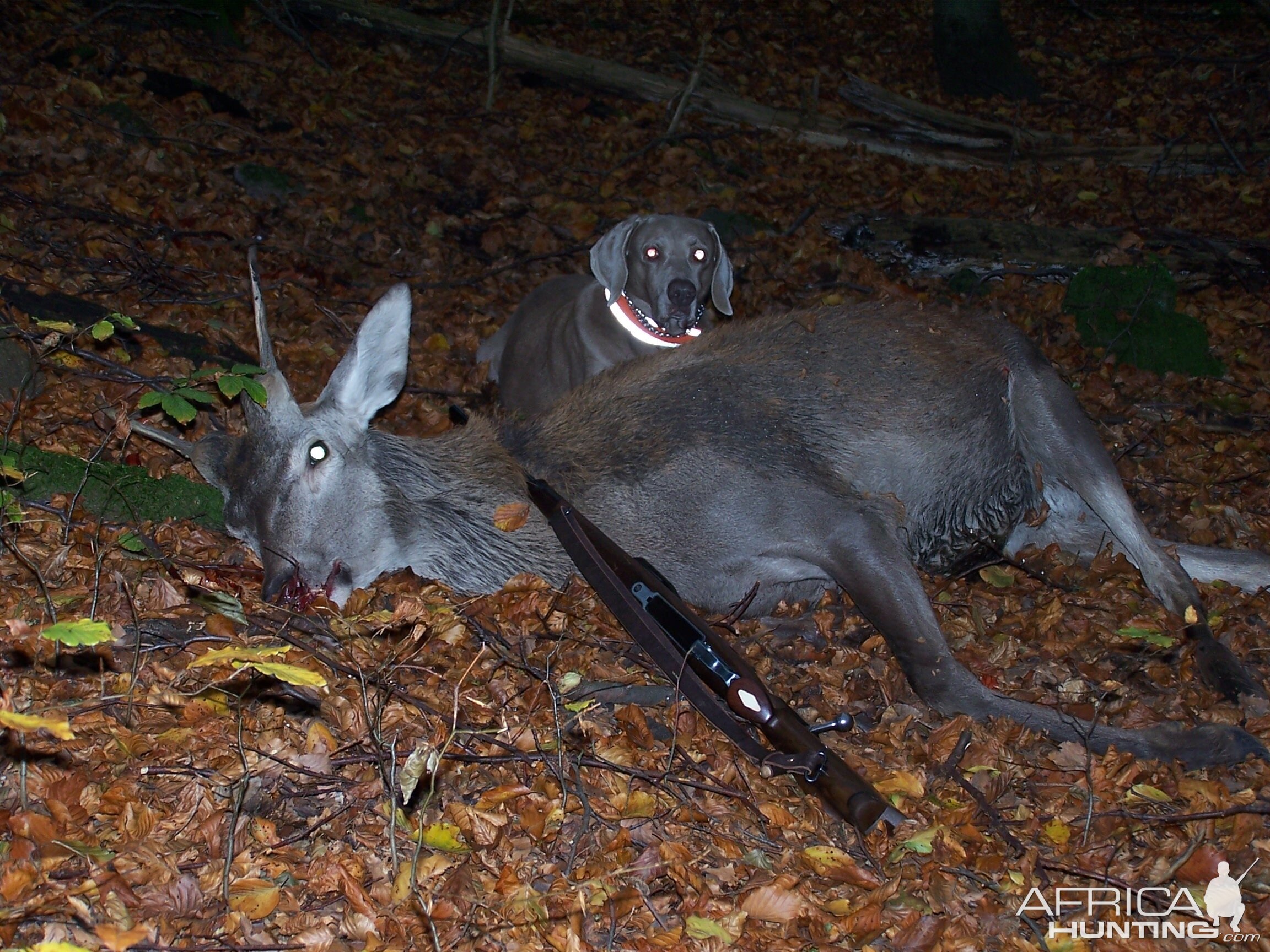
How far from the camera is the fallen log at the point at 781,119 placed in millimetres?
11922

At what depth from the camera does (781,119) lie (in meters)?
12.2

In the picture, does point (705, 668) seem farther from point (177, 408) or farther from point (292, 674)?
point (177, 408)

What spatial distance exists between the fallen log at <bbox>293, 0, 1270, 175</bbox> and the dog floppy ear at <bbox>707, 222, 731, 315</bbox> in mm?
4625

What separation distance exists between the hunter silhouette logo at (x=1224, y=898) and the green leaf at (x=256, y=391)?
402 centimetres

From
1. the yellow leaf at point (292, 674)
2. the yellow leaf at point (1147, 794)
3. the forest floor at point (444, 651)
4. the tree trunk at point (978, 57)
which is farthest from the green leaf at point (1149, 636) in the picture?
the tree trunk at point (978, 57)

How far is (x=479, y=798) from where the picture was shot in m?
3.53

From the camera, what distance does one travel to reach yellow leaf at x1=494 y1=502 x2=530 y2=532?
4969 mm

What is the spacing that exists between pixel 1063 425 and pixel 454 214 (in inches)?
224

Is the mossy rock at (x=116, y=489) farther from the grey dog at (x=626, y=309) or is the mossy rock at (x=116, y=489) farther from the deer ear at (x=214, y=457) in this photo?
the grey dog at (x=626, y=309)

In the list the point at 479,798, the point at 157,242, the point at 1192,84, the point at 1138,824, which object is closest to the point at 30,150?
the point at 157,242

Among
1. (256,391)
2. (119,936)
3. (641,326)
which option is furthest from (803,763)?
(641,326)

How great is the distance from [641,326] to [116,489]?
12.1ft

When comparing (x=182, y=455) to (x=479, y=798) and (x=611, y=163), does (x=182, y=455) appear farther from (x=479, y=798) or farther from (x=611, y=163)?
(x=611, y=163)

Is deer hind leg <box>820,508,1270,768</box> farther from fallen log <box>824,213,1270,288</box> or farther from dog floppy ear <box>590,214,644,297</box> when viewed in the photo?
fallen log <box>824,213,1270,288</box>
